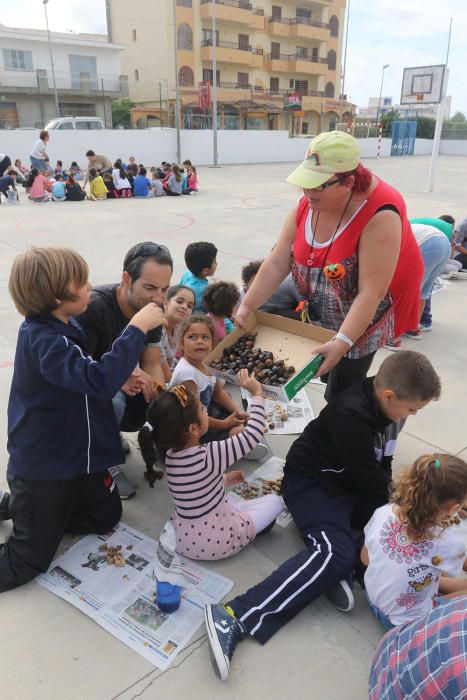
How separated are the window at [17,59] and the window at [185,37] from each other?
417 inches

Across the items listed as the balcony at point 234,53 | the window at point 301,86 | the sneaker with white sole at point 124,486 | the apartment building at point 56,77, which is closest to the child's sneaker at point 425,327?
the sneaker with white sole at point 124,486

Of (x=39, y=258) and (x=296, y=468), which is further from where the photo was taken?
(x=296, y=468)

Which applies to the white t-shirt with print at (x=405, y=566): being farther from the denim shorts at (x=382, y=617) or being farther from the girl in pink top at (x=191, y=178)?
the girl in pink top at (x=191, y=178)

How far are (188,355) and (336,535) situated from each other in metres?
1.19

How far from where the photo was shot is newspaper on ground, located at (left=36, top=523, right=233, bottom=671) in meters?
1.85

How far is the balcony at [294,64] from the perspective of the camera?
40062 mm

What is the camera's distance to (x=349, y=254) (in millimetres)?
2320

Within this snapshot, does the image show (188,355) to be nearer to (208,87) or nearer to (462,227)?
(462,227)

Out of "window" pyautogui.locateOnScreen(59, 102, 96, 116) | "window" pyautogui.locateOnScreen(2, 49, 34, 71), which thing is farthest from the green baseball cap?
"window" pyautogui.locateOnScreen(2, 49, 34, 71)

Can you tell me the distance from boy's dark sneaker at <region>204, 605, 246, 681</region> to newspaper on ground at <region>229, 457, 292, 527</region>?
26.6 inches

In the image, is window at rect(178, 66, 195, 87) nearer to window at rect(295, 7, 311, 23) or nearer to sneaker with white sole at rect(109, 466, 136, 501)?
window at rect(295, 7, 311, 23)

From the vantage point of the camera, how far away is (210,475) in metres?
2.08

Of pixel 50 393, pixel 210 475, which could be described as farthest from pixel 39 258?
pixel 210 475

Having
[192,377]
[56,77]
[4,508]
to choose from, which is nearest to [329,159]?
[192,377]
